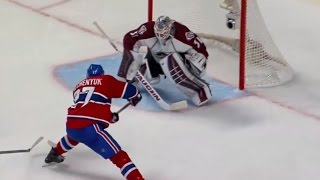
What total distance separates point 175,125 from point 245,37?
0.63m

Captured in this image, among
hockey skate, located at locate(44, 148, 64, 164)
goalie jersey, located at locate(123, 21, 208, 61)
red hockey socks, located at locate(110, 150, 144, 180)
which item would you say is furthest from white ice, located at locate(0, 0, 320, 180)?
goalie jersey, located at locate(123, 21, 208, 61)

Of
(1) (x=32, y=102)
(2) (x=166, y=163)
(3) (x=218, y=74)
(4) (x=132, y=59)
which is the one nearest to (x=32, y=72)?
(1) (x=32, y=102)

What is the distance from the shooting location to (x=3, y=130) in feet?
10.7

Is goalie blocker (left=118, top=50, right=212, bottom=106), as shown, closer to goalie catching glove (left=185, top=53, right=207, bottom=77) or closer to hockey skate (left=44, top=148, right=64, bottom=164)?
goalie catching glove (left=185, top=53, right=207, bottom=77)

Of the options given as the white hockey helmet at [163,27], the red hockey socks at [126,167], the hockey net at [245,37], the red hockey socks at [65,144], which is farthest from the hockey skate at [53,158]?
the hockey net at [245,37]

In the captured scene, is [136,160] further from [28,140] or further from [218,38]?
[218,38]

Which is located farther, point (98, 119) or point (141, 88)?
point (141, 88)

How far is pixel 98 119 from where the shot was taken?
8.84 feet

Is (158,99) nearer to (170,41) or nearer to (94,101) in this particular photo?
(170,41)

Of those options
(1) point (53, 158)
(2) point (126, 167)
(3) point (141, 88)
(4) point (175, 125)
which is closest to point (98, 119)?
(2) point (126, 167)

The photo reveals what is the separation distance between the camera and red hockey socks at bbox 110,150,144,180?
8.66 feet

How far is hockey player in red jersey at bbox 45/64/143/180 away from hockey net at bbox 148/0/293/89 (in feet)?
3.19

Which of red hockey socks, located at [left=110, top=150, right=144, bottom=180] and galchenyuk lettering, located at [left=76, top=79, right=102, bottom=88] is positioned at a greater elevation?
galchenyuk lettering, located at [left=76, top=79, right=102, bottom=88]

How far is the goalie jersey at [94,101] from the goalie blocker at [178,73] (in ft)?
2.16
